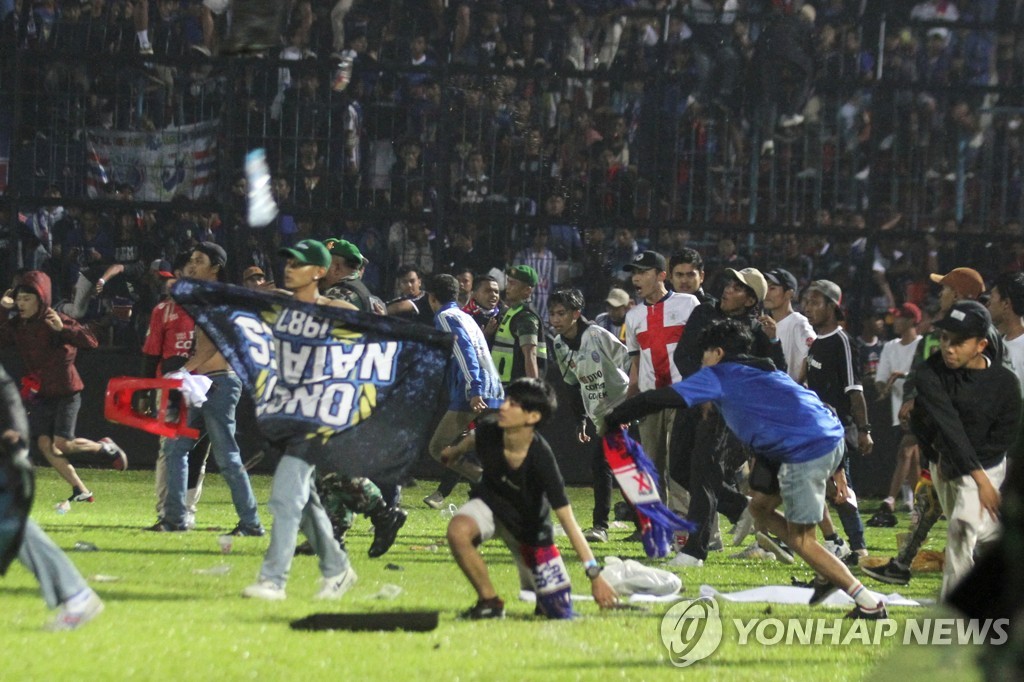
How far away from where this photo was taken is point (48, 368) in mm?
13219

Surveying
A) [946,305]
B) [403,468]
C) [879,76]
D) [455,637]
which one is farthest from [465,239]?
[455,637]

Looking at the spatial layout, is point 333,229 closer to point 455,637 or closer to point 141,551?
point 141,551

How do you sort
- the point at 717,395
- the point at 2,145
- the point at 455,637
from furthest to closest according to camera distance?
1. the point at 2,145
2. the point at 717,395
3. the point at 455,637

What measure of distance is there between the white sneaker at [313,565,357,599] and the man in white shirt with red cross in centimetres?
369

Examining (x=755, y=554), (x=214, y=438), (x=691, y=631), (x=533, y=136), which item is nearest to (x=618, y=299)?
(x=533, y=136)

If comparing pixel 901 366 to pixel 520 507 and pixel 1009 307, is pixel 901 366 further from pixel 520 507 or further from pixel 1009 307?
pixel 520 507

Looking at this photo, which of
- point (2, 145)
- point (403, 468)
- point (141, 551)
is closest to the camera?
point (403, 468)

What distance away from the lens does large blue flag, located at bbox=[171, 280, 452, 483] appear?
7980 mm

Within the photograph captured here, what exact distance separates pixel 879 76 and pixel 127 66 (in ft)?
25.9

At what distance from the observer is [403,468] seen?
8445 mm

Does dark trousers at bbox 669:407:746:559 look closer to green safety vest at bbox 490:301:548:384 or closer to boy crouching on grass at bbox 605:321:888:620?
boy crouching on grass at bbox 605:321:888:620

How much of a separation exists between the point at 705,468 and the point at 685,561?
2.12 ft

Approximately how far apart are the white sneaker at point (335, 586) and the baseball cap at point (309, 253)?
148 centimetres

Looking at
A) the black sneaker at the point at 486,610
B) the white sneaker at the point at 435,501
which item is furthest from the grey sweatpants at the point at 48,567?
the white sneaker at the point at 435,501
